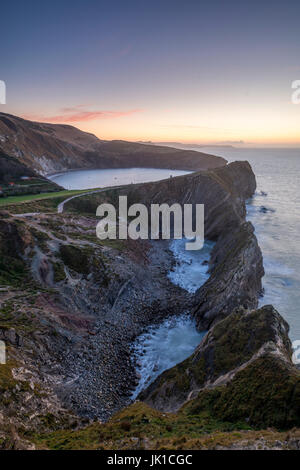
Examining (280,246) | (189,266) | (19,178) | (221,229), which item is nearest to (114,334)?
(189,266)

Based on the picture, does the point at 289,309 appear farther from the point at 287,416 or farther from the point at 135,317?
the point at 287,416

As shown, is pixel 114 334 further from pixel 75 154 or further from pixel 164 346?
pixel 75 154

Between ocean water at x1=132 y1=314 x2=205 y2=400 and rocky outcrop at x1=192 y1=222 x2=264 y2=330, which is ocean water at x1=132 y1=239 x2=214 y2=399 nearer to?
ocean water at x1=132 y1=314 x2=205 y2=400

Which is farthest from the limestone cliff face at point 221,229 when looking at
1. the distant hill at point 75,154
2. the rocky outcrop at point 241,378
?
the distant hill at point 75,154

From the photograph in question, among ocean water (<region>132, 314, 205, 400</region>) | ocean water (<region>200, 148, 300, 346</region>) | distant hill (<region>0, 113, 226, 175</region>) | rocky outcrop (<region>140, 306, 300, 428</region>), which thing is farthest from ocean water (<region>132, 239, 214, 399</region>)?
distant hill (<region>0, 113, 226, 175</region>)

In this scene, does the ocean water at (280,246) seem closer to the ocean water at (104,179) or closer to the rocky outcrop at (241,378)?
the rocky outcrop at (241,378)
